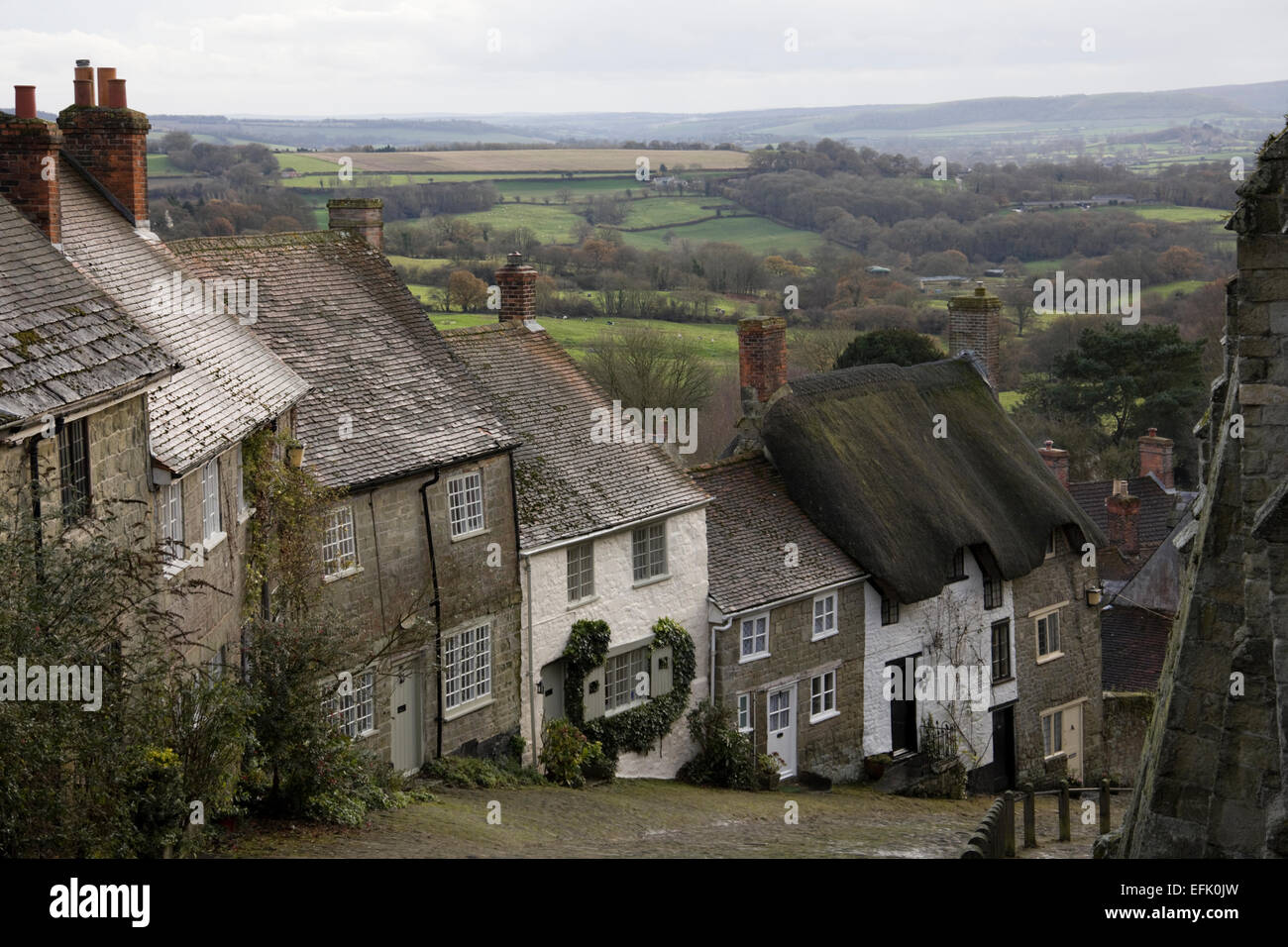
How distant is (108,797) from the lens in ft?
36.2

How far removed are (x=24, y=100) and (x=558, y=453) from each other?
11449 mm

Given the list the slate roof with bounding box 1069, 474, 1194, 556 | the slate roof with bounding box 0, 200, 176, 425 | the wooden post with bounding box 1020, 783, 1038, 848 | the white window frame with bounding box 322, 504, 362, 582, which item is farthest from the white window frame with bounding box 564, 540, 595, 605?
the slate roof with bounding box 1069, 474, 1194, 556

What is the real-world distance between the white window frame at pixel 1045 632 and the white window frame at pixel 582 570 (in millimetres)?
11816

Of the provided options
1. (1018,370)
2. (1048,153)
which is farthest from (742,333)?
(1048,153)

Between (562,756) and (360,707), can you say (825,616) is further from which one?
(360,707)

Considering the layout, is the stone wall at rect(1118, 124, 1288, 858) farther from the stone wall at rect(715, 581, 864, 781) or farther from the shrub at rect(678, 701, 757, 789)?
the stone wall at rect(715, 581, 864, 781)

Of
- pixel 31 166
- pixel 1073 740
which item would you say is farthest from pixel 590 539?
pixel 1073 740

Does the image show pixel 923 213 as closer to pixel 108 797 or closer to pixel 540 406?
pixel 540 406

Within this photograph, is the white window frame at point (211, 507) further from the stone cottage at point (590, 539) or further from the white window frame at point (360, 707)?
the stone cottage at point (590, 539)

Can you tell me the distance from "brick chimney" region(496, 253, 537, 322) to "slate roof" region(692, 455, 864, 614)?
183 inches

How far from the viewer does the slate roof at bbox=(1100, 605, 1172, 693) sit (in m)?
35.5

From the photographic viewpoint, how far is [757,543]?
2781 cm

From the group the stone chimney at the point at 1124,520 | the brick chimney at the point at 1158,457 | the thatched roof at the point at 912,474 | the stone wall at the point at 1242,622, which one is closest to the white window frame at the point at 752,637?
the thatched roof at the point at 912,474

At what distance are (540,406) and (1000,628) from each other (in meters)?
11.5
